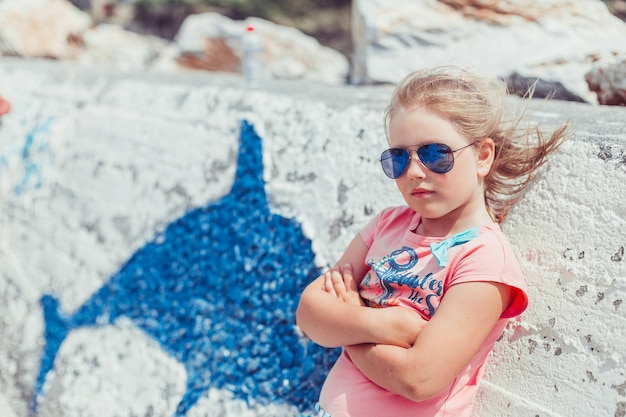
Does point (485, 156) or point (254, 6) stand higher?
point (485, 156)

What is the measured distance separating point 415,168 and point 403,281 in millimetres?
244

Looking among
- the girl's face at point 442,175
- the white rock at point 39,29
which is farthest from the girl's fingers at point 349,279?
the white rock at point 39,29

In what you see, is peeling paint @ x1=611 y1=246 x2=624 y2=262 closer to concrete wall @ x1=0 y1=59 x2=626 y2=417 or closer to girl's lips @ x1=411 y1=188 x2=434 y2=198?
concrete wall @ x1=0 y1=59 x2=626 y2=417

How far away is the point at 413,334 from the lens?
1319 millimetres

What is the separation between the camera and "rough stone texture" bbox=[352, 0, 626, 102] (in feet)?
11.4

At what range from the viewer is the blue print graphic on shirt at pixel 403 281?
4.46 ft

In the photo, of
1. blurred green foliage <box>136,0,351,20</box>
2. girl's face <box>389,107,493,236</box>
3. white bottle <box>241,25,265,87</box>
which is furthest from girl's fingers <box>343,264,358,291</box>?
blurred green foliage <box>136,0,351,20</box>

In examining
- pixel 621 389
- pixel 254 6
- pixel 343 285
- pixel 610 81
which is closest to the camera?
pixel 621 389

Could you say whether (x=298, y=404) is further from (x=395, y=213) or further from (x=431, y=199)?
(x=431, y=199)

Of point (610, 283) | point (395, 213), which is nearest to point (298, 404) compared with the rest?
point (395, 213)

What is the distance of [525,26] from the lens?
3750 millimetres

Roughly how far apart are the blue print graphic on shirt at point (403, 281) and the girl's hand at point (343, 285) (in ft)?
0.11

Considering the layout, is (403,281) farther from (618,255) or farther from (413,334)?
(618,255)

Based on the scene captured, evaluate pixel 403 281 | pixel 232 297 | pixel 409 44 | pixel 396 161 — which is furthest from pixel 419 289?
pixel 409 44
